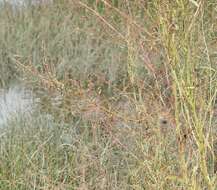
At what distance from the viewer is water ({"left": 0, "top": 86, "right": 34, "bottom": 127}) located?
13.1 feet

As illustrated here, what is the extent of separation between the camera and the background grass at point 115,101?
2.36 metres

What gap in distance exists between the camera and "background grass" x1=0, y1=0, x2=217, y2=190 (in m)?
2.36

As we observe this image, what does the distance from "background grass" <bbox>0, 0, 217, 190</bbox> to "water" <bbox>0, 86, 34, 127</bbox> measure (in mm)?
60

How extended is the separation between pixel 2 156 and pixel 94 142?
0.49m

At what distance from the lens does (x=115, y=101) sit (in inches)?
156

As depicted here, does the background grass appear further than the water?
No

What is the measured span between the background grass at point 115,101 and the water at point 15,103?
6cm

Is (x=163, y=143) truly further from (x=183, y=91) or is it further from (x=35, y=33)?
(x=35, y=33)

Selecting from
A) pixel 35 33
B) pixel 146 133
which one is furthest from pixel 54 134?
pixel 35 33

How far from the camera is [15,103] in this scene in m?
4.30

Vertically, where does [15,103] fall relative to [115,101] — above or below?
below

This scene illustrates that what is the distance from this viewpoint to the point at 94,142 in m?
3.48

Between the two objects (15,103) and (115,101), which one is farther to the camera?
(15,103)

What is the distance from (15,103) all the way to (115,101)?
28.6 inches
